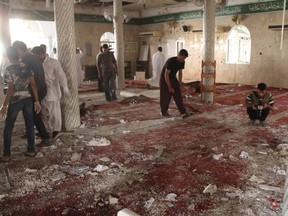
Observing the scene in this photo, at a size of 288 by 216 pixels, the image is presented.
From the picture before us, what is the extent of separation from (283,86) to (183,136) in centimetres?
769

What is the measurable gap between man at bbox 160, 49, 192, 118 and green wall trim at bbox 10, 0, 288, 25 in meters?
6.78

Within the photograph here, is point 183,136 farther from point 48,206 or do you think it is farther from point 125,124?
point 48,206

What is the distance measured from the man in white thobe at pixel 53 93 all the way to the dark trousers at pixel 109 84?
310 centimetres

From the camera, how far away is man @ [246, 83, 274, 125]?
17.6ft

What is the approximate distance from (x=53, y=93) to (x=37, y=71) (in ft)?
2.22

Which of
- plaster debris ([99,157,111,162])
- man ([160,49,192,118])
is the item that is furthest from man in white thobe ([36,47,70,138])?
man ([160,49,192,118])

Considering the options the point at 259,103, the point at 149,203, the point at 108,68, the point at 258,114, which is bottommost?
the point at 149,203

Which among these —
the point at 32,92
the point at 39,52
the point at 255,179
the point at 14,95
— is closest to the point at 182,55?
the point at 39,52

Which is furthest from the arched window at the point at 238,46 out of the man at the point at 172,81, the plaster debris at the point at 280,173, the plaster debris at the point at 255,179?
the plaster debris at the point at 255,179

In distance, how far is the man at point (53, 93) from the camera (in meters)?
4.81

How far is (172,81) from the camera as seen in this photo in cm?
617

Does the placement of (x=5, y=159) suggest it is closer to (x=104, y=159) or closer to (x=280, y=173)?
(x=104, y=159)

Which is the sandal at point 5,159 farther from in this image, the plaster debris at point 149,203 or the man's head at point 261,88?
the man's head at point 261,88

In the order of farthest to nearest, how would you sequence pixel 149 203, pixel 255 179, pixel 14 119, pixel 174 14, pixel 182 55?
pixel 174 14, pixel 182 55, pixel 14 119, pixel 255 179, pixel 149 203
